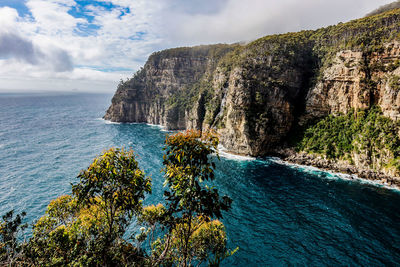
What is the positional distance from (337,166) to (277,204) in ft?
90.7

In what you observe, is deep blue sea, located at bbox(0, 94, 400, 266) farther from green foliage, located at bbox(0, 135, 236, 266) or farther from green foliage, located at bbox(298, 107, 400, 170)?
green foliage, located at bbox(0, 135, 236, 266)

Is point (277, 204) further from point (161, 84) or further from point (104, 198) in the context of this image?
point (161, 84)

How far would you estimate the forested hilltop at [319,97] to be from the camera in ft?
168

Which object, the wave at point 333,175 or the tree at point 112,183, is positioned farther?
the wave at point 333,175

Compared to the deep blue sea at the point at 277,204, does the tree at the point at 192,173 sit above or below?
above

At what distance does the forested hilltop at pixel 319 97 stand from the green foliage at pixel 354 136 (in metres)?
0.19

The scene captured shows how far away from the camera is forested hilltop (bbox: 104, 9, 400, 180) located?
51.2m

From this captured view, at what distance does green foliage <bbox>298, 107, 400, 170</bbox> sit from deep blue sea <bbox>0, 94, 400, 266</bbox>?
940 centimetres

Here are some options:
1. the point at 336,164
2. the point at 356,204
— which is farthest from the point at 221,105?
the point at 356,204

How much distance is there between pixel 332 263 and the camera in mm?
25641

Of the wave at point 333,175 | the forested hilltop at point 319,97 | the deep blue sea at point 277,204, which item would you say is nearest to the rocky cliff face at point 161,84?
the forested hilltop at point 319,97

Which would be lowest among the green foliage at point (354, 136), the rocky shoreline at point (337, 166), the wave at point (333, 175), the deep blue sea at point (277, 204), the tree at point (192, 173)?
the deep blue sea at point (277, 204)

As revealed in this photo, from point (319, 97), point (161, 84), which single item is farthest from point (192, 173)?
point (161, 84)

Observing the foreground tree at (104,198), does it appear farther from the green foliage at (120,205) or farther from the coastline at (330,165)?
the coastline at (330,165)
